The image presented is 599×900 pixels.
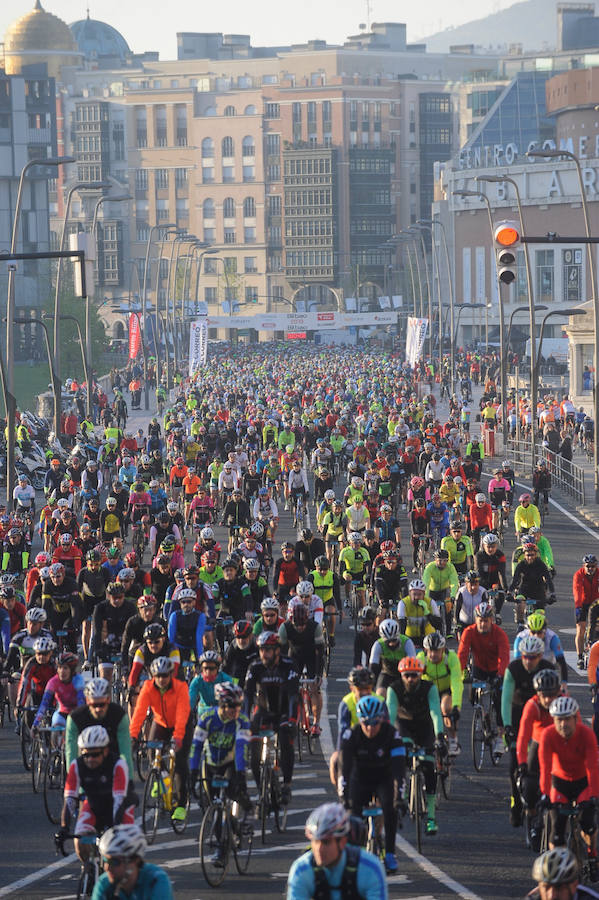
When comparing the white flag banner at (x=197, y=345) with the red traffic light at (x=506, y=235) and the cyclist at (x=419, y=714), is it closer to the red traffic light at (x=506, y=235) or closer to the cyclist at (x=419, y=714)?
the red traffic light at (x=506, y=235)

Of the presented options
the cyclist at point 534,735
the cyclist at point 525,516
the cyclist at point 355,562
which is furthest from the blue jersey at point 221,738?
the cyclist at point 525,516

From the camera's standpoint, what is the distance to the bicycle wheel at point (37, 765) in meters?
13.6

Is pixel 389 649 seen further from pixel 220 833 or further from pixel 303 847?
pixel 220 833

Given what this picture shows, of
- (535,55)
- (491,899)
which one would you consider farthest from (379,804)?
(535,55)

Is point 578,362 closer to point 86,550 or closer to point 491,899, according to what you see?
point 86,550

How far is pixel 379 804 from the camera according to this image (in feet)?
34.4

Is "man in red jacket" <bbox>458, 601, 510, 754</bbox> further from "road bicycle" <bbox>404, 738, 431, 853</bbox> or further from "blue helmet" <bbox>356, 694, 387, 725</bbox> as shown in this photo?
"blue helmet" <bbox>356, 694, 387, 725</bbox>

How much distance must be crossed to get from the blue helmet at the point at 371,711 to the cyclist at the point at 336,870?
9.00ft

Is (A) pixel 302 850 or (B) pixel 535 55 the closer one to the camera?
(A) pixel 302 850

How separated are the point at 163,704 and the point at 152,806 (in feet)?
4.39

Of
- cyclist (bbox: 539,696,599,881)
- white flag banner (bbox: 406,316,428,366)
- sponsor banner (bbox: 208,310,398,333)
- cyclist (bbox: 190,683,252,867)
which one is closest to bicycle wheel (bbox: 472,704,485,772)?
cyclist (bbox: 190,683,252,867)

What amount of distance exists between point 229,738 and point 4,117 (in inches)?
4789

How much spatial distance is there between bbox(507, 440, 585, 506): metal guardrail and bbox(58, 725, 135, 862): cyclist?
96.8 ft

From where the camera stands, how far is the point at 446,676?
13.5 m
